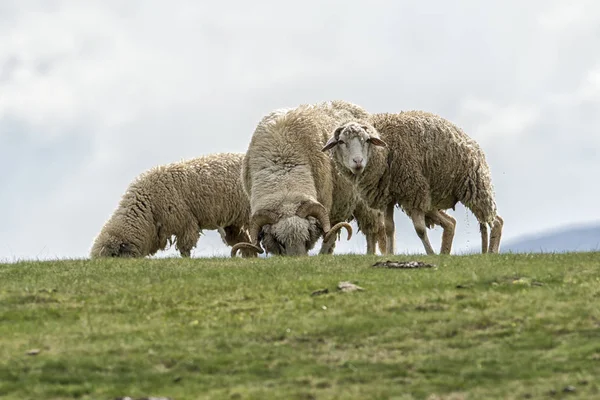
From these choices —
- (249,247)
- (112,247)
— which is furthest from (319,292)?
(112,247)

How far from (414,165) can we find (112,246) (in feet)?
29.7

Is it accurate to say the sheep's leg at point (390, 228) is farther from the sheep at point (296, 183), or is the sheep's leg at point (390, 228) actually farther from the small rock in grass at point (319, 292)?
the small rock in grass at point (319, 292)

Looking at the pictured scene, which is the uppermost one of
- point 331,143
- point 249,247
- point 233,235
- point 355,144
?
point 233,235

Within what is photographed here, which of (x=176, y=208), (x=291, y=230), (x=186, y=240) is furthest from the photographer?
(x=186, y=240)

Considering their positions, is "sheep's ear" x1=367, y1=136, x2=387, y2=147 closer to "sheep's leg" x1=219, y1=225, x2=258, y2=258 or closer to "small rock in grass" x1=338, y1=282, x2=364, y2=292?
"small rock in grass" x1=338, y1=282, x2=364, y2=292

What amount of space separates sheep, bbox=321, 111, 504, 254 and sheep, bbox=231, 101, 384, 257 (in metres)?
0.85

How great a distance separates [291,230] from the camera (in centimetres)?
2100

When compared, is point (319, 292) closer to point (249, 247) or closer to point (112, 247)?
point (249, 247)

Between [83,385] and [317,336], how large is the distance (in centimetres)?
275

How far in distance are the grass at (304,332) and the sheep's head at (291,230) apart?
3717mm

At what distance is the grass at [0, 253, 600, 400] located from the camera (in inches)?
439

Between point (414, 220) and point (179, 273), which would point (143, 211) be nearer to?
point (414, 220)

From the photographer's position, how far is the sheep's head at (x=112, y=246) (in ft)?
90.5

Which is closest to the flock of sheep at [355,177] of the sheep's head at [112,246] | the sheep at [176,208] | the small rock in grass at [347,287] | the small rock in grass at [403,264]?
the small rock in grass at [403,264]
